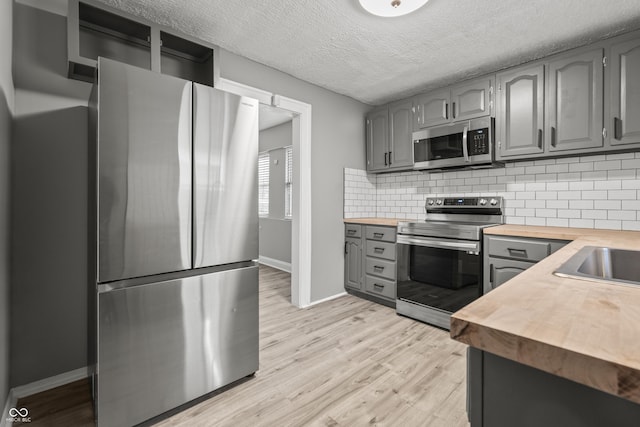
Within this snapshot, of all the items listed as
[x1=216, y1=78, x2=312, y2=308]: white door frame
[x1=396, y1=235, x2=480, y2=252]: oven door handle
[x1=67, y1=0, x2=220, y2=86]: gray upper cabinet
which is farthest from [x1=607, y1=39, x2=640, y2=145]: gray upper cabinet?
[x1=67, y1=0, x2=220, y2=86]: gray upper cabinet

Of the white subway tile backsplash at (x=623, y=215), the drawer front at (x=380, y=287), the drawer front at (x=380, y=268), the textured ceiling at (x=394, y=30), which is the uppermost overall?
the textured ceiling at (x=394, y=30)

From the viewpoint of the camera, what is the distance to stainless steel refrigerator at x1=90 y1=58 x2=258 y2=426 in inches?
56.3

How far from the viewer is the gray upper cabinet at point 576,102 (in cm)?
222

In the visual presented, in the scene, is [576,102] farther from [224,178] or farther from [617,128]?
[224,178]

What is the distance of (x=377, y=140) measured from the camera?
373cm

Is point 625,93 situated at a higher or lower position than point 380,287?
higher

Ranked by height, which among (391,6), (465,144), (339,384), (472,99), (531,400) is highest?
(391,6)

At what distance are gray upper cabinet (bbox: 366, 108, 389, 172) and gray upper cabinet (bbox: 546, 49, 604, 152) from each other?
1584mm

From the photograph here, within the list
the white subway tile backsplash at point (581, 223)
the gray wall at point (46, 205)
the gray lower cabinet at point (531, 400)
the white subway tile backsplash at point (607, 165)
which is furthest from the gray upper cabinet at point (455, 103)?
the gray wall at point (46, 205)

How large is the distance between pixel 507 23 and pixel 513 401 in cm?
252

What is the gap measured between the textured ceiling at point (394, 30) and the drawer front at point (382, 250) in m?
1.73

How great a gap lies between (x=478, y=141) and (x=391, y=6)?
4.95ft

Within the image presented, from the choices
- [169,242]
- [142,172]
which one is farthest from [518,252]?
[142,172]

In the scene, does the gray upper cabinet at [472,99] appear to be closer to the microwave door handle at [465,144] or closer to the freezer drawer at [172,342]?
the microwave door handle at [465,144]
